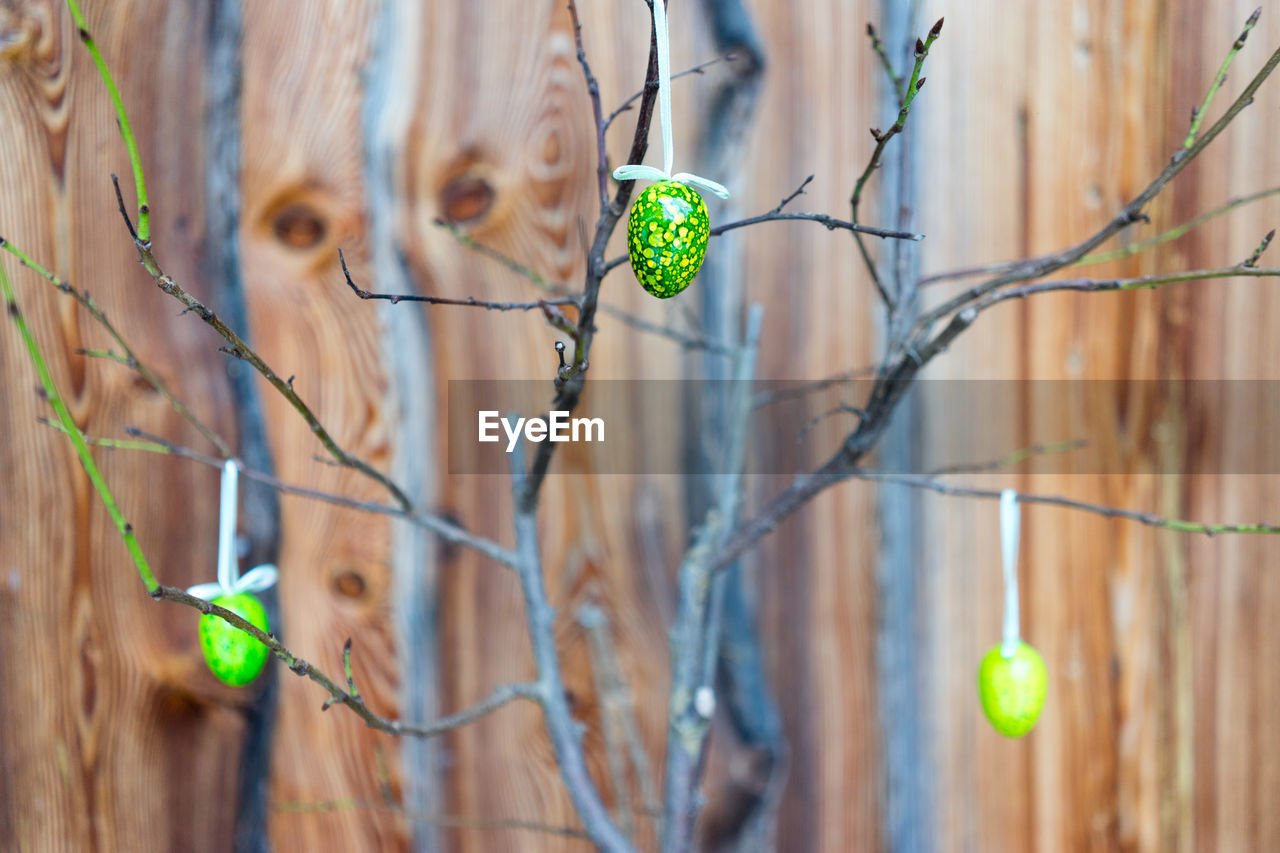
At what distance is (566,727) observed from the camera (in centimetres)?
60

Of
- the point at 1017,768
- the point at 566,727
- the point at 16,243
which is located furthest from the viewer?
the point at 1017,768

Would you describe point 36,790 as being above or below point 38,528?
below

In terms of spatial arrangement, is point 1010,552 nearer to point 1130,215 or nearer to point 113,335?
point 1130,215

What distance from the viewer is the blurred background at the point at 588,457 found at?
2.62 ft

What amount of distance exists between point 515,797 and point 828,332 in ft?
2.06

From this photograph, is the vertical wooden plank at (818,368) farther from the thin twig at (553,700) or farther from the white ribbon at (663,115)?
the white ribbon at (663,115)

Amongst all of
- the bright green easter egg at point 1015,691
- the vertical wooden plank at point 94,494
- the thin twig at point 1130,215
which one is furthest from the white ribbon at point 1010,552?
the vertical wooden plank at point 94,494

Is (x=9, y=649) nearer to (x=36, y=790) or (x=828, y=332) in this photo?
(x=36, y=790)

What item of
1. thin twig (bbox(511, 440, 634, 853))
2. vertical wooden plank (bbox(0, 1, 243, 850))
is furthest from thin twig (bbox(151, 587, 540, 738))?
vertical wooden plank (bbox(0, 1, 243, 850))

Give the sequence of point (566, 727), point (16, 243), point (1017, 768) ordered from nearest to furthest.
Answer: point (566, 727) → point (16, 243) → point (1017, 768)

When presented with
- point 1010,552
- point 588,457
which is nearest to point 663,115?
point 1010,552

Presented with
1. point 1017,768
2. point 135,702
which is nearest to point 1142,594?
point 1017,768

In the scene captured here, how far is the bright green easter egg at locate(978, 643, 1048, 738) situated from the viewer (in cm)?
57

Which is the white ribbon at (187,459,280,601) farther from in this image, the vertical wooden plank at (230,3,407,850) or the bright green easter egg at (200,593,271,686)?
the vertical wooden plank at (230,3,407,850)
